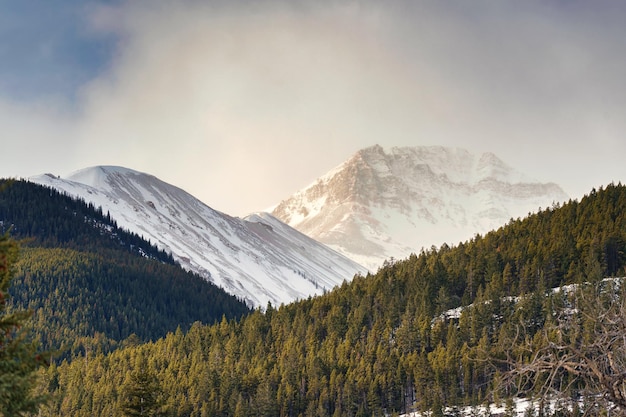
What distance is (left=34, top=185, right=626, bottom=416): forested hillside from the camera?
13450 centimetres

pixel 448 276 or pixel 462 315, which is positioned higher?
pixel 448 276

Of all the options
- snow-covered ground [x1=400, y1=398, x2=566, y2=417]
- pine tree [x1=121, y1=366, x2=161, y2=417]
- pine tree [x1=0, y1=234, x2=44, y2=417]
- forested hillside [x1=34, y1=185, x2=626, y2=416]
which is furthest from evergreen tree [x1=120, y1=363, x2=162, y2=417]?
forested hillside [x1=34, y1=185, x2=626, y2=416]

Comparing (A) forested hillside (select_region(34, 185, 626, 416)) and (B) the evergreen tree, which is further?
(A) forested hillside (select_region(34, 185, 626, 416))

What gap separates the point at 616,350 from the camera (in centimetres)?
1122

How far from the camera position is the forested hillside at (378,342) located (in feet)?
441

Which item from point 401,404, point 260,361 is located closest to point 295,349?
point 260,361

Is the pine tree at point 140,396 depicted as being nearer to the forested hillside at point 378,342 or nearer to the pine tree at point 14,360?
the pine tree at point 14,360

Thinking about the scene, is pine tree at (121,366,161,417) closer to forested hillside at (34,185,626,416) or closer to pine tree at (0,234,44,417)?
pine tree at (0,234,44,417)

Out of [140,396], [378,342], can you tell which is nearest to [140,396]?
[140,396]

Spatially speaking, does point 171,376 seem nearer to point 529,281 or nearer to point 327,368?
point 327,368

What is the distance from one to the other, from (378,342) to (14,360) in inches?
5976

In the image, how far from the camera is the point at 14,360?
1451 cm

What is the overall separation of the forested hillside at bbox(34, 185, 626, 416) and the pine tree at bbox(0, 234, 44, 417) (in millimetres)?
100287

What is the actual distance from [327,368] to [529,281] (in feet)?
180
